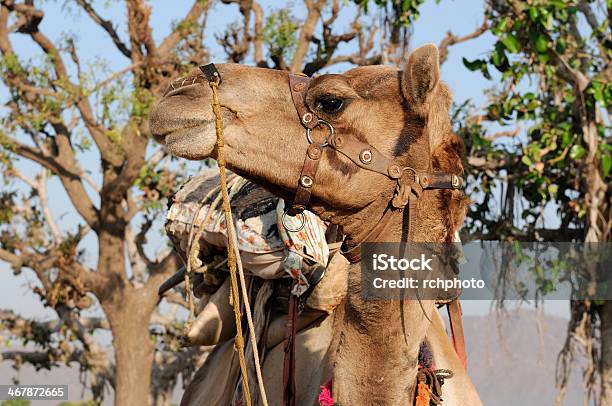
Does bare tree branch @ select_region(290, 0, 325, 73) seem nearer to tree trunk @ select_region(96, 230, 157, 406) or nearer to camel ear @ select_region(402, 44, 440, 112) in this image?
A: tree trunk @ select_region(96, 230, 157, 406)

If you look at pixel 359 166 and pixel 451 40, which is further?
pixel 451 40

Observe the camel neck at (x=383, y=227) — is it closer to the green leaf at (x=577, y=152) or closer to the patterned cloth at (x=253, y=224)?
the patterned cloth at (x=253, y=224)

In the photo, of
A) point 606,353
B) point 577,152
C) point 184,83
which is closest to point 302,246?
point 184,83

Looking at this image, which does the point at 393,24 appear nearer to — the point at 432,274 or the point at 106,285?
the point at 106,285

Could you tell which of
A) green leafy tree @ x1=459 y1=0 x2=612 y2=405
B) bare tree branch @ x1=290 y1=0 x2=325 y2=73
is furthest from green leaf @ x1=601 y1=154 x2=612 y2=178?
bare tree branch @ x1=290 y1=0 x2=325 y2=73

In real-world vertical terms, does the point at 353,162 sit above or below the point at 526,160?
below

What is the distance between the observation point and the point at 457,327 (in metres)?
4.23

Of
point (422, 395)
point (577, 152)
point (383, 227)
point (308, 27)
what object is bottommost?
point (422, 395)

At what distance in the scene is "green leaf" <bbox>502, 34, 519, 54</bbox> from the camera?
9.33 m

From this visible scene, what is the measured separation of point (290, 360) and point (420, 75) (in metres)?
1.36

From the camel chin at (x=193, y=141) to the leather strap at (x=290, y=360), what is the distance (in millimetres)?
1155

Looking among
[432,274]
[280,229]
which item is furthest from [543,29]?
[432,274]

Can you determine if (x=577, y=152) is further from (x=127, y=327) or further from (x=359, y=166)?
(x=127, y=327)

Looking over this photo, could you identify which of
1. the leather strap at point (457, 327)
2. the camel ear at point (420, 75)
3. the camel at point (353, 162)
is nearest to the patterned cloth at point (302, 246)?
the leather strap at point (457, 327)
